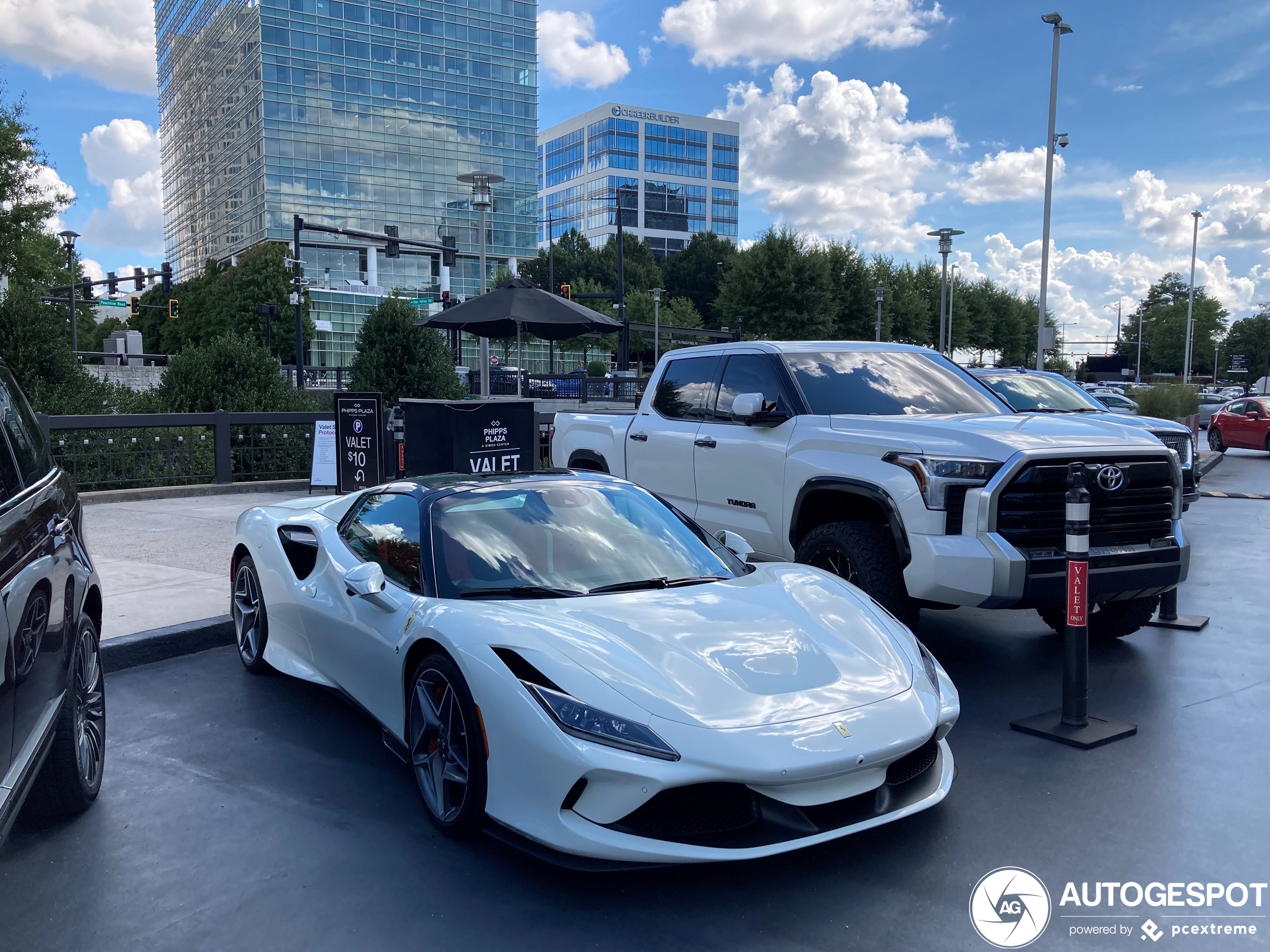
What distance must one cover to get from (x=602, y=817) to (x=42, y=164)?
119 feet

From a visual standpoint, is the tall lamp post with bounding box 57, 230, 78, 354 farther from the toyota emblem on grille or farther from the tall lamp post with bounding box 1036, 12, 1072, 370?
the toyota emblem on grille

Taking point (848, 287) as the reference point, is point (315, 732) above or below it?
below

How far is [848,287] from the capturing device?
51.3m

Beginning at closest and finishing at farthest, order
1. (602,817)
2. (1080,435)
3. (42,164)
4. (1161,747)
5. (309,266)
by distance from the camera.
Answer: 1. (602,817)
2. (1161,747)
3. (1080,435)
4. (42,164)
5. (309,266)

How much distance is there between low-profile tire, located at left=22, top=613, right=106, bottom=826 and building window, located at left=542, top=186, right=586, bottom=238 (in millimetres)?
117620

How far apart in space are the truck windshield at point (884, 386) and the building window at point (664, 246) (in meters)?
109

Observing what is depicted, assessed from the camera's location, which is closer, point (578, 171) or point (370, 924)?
point (370, 924)

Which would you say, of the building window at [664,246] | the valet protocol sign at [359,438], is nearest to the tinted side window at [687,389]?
the valet protocol sign at [359,438]

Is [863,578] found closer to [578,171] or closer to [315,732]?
[315,732]

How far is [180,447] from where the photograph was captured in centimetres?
1373

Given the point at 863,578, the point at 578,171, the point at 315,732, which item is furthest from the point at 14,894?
the point at 578,171

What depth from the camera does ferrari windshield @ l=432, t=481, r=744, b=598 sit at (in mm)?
3994

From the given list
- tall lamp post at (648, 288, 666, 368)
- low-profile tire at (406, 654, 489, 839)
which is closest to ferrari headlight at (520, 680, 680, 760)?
low-profile tire at (406, 654, 489, 839)

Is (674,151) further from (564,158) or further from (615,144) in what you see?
(564,158)
